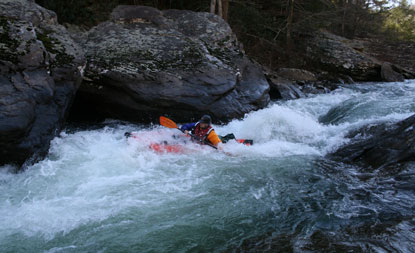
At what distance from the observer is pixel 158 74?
Result: 704cm

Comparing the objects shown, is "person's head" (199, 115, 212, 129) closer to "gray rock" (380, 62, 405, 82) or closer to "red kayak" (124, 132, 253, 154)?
"red kayak" (124, 132, 253, 154)

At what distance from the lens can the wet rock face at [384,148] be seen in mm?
4804

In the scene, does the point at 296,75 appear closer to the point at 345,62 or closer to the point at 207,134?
the point at 345,62

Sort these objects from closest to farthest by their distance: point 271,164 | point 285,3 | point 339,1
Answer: point 271,164 < point 285,3 < point 339,1

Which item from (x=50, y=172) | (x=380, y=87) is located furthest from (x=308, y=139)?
(x=380, y=87)

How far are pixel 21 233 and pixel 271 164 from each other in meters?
3.63

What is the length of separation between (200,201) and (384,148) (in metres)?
3.24

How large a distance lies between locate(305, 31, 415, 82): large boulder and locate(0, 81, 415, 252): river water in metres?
8.35

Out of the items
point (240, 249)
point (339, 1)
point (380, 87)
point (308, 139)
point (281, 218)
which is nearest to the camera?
point (240, 249)

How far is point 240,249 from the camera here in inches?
117

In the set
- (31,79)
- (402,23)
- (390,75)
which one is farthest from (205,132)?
(402,23)

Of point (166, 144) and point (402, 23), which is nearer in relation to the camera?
point (166, 144)

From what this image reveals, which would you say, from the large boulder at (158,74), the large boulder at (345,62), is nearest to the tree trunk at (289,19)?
the large boulder at (345,62)

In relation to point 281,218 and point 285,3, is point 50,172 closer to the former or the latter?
point 281,218
